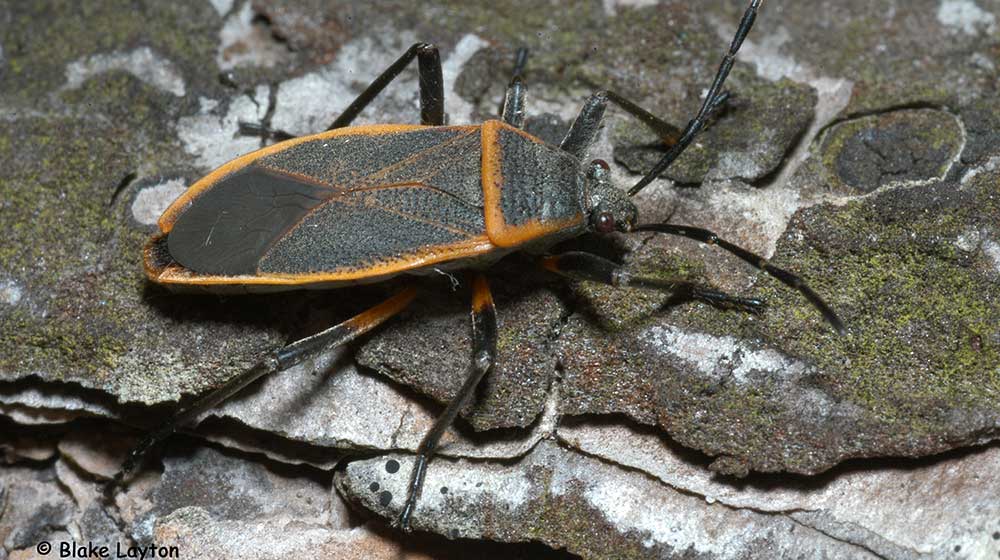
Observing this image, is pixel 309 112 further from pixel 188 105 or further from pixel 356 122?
pixel 188 105

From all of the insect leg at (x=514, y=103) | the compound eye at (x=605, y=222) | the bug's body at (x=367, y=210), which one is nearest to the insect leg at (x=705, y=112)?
the compound eye at (x=605, y=222)

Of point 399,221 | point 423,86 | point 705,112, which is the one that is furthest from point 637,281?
point 423,86

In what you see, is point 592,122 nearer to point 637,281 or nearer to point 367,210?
point 637,281

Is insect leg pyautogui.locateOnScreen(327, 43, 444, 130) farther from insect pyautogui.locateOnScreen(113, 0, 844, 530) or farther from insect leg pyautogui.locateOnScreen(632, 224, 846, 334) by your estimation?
insect leg pyautogui.locateOnScreen(632, 224, 846, 334)

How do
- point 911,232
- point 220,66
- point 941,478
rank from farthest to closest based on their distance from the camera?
1. point 220,66
2. point 911,232
3. point 941,478

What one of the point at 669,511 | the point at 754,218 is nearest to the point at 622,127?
the point at 754,218

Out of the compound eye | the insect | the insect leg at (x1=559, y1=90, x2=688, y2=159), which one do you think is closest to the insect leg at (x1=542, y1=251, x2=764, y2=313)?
the insect

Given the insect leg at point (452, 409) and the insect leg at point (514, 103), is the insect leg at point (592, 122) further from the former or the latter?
the insect leg at point (452, 409)
